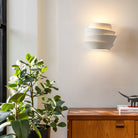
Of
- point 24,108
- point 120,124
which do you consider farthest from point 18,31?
point 120,124

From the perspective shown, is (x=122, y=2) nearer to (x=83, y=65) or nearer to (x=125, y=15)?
(x=125, y=15)

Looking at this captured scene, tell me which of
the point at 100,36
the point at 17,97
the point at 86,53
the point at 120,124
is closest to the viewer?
the point at 17,97

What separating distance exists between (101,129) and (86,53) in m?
0.85

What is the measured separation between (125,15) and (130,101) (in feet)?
3.19

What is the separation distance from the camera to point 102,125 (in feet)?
6.24

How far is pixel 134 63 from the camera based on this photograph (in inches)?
92.0

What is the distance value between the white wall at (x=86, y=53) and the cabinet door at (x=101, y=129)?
43 cm

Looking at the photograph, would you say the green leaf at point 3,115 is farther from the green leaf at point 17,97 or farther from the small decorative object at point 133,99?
the small decorative object at point 133,99

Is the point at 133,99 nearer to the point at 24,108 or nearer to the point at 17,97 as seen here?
the point at 24,108

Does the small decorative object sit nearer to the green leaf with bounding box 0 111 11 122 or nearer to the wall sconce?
the wall sconce

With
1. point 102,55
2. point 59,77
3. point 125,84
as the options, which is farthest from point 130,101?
point 59,77

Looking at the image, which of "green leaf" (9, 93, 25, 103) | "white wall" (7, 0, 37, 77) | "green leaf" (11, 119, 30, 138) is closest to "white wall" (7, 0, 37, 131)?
"white wall" (7, 0, 37, 77)

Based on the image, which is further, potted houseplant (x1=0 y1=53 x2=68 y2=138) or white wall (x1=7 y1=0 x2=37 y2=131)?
white wall (x1=7 y1=0 x2=37 y2=131)

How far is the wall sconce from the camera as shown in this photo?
2109mm
